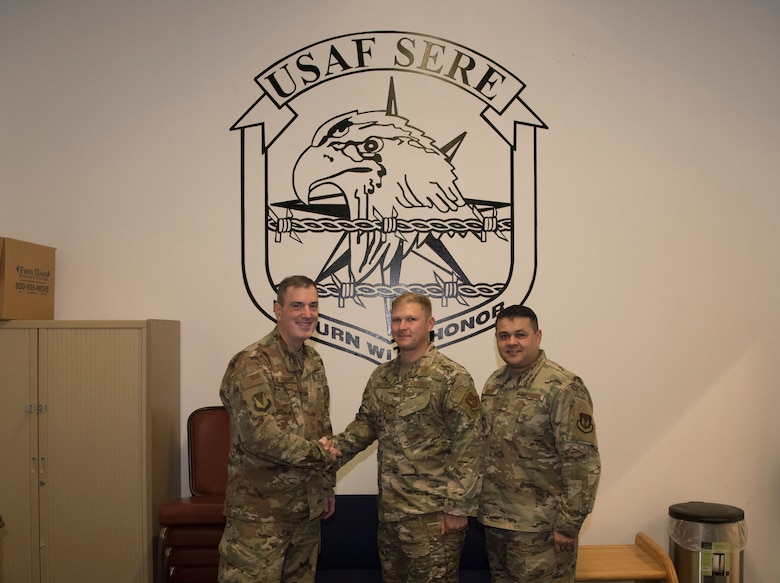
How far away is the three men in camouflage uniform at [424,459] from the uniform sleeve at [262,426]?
0.34 m

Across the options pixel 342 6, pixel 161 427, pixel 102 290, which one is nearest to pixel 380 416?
pixel 161 427

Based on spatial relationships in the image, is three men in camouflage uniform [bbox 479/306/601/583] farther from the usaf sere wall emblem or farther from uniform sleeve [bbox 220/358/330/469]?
Result: the usaf sere wall emblem

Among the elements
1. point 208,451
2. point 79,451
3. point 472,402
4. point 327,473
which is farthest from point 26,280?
point 472,402

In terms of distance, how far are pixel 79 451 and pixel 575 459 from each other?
2689 mm

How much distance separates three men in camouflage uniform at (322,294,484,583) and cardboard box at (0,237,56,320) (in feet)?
7.43

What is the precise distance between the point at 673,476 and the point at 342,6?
3.59m

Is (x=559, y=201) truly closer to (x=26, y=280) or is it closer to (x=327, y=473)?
(x=327, y=473)

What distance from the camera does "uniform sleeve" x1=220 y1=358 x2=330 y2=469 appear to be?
2.91 meters

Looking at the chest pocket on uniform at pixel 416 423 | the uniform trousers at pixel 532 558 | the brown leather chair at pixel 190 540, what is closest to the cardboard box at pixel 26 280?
the brown leather chair at pixel 190 540

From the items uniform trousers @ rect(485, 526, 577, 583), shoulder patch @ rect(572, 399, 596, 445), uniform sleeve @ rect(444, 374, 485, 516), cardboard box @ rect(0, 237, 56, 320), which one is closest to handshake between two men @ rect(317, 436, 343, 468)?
uniform sleeve @ rect(444, 374, 485, 516)

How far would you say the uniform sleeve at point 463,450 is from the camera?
2.99 metres

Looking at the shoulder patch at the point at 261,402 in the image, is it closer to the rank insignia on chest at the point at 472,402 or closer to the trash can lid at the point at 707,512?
the rank insignia on chest at the point at 472,402

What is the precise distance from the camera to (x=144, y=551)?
151 inches

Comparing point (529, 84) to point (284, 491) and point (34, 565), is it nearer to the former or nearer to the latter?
point (284, 491)
